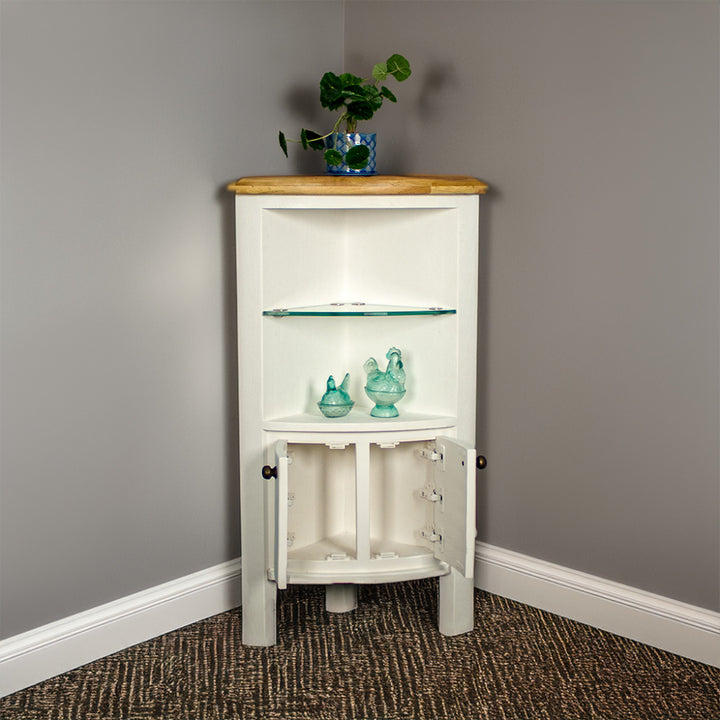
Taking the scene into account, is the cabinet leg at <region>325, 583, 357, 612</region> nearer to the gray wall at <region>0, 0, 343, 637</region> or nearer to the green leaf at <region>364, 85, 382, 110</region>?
the gray wall at <region>0, 0, 343, 637</region>

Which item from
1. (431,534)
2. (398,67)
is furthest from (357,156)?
(431,534)

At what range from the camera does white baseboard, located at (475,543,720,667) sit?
2.21 meters

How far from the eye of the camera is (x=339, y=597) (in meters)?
2.50

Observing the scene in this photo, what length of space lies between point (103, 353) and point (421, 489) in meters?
0.94

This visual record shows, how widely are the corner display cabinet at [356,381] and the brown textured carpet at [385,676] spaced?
106 millimetres

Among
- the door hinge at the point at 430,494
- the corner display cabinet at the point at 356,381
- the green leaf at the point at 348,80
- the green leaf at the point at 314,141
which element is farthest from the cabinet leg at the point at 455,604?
the green leaf at the point at 348,80

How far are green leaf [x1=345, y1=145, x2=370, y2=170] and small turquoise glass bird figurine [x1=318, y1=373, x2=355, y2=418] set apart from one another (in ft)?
1.84

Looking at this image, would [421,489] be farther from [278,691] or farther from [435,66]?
[435,66]

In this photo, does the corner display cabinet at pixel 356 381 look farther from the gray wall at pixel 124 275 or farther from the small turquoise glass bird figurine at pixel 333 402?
the gray wall at pixel 124 275

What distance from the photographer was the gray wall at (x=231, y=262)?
6.79 feet

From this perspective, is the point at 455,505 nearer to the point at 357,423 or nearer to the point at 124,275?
the point at 357,423

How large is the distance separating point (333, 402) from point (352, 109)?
0.79 meters

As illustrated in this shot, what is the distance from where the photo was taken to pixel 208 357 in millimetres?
2445

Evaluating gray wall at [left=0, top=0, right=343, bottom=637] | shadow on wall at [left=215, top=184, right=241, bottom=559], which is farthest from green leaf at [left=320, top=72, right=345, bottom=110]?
shadow on wall at [left=215, top=184, right=241, bottom=559]
